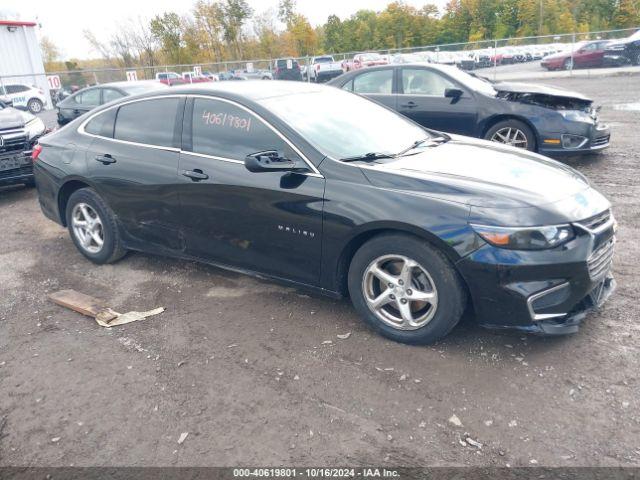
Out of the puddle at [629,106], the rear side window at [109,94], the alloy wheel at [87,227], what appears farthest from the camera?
the puddle at [629,106]

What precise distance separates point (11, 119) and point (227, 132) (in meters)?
5.39

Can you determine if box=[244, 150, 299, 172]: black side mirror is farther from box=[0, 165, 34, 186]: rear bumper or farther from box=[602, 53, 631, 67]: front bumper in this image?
box=[602, 53, 631, 67]: front bumper

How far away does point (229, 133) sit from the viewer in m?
4.02

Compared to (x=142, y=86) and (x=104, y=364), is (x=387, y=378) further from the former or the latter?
(x=142, y=86)

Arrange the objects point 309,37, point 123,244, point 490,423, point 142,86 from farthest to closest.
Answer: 1. point 309,37
2. point 142,86
3. point 123,244
4. point 490,423

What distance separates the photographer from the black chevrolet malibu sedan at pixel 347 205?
306 centimetres

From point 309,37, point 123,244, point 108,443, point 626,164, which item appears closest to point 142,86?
point 123,244

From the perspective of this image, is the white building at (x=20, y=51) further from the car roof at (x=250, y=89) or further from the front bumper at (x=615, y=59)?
the car roof at (x=250, y=89)

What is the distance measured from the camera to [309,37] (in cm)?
5319

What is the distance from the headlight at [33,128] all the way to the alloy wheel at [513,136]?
6803 mm

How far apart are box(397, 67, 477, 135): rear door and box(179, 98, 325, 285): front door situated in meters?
4.67

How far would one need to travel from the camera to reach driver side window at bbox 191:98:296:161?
380 centimetres

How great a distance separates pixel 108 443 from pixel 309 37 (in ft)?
180

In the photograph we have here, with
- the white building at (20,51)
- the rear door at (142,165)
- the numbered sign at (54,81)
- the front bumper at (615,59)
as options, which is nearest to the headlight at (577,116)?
the rear door at (142,165)
